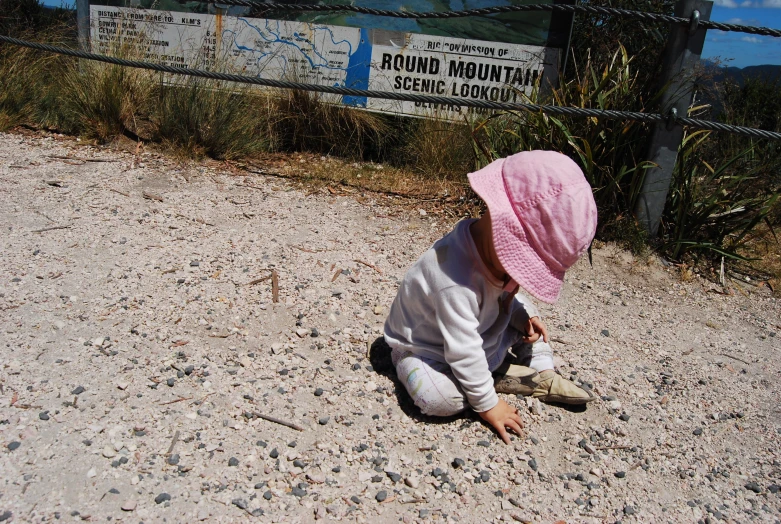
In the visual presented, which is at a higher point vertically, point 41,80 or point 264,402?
point 41,80

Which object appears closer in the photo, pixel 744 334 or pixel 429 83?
Result: pixel 744 334

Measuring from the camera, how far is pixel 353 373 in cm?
265

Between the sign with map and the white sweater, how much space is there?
117 inches

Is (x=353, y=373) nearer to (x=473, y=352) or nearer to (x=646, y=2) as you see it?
(x=473, y=352)

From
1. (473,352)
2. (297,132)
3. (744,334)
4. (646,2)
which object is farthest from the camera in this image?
(646,2)

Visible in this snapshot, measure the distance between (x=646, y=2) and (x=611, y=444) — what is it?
20.8 ft

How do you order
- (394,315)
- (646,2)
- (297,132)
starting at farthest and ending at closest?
(646,2), (297,132), (394,315)

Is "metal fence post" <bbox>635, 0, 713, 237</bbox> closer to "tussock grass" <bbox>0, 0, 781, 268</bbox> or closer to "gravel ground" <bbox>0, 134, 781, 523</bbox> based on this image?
"tussock grass" <bbox>0, 0, 781, 268</bbox>

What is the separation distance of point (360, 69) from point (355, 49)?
18cm

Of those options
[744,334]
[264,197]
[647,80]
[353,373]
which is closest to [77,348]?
[353,373]

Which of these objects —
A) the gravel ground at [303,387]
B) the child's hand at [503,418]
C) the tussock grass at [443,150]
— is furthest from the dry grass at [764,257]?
the child's hand at [503,418]

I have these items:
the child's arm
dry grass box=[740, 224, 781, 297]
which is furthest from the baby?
dry grass box=[740, 224, 781, 297]

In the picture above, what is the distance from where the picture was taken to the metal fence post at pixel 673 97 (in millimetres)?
3719

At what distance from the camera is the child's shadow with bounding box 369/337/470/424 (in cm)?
246
